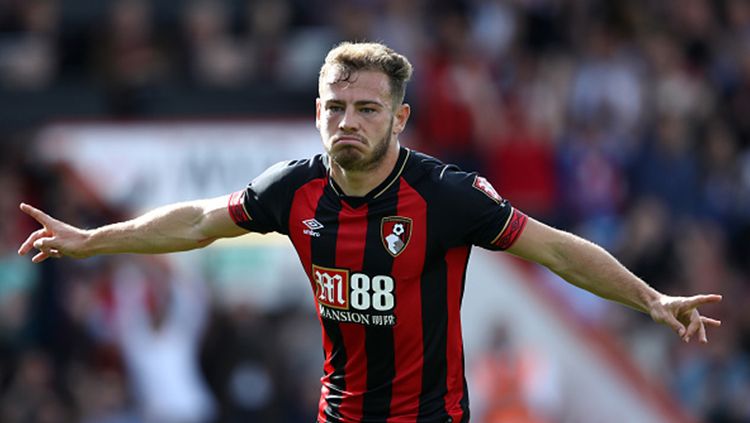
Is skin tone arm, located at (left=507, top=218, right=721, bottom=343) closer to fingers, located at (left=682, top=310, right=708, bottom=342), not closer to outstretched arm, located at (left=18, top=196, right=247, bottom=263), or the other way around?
fingers, located at (left=682, top=310, right=708, bottom=342)

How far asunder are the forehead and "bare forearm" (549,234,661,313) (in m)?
0.99

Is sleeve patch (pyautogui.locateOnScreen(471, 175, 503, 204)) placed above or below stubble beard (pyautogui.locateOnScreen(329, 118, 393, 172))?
below

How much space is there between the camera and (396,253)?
653 centimetres

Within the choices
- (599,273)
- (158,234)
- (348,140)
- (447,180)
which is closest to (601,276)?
(599,273)

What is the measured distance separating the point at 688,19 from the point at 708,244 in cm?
332

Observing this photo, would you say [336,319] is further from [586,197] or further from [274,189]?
[586,197]

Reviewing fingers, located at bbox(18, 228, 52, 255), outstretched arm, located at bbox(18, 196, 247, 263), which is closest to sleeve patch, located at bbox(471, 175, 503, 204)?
outstretched arm, located at bbox(18, 196, 247, 263)

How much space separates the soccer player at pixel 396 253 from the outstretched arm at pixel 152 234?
46 cm

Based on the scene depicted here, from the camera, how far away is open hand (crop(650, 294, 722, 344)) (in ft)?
21.1

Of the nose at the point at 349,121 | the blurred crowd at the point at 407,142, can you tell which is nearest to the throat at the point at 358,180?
the nose at the point at 349,121

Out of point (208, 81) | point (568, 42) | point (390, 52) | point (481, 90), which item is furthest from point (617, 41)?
point (390, 52)

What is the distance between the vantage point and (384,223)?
6.58m

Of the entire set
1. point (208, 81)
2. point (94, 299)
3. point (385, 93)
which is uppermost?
point (208, 81)

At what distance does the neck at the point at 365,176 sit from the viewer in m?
6.58
